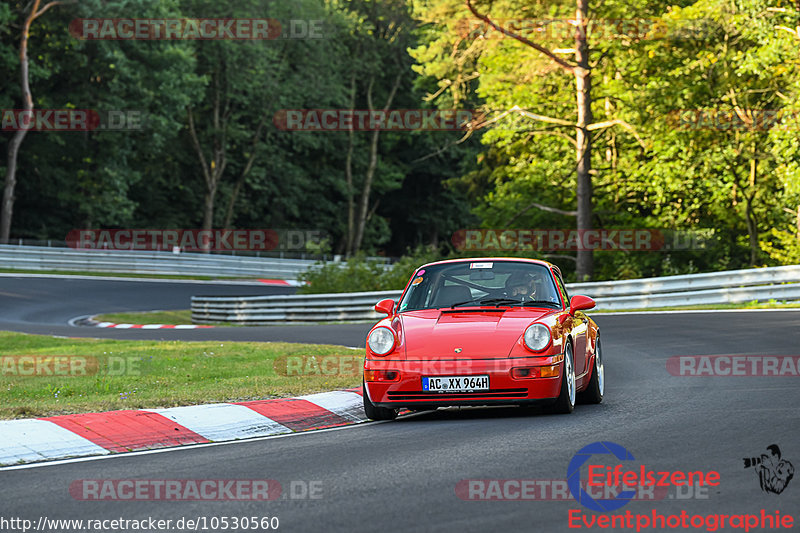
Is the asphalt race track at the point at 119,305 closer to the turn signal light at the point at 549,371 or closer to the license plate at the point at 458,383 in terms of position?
the license plate at the point at 458,383

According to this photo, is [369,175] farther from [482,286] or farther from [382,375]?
[382,375]

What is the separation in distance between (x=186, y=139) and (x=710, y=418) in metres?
55.9

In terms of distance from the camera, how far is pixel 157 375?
13.3 metres

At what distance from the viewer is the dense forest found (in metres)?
32.0

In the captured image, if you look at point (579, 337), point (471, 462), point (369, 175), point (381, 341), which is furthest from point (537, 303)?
point (369, 175)

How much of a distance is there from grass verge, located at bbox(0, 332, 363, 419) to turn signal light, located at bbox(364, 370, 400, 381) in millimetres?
1562

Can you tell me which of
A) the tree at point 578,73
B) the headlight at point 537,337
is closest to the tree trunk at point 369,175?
the tree at point 578,73

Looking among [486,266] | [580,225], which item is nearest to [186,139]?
[580,225]

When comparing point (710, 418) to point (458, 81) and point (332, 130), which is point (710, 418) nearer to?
point (458, 81)

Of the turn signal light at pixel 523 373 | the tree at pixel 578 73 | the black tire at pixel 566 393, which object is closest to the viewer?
the turn signal light at pixel 523 373

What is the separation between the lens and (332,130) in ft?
221

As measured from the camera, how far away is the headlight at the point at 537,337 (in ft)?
31.1

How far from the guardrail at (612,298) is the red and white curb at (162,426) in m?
16.0

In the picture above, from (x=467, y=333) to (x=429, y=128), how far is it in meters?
40.7
